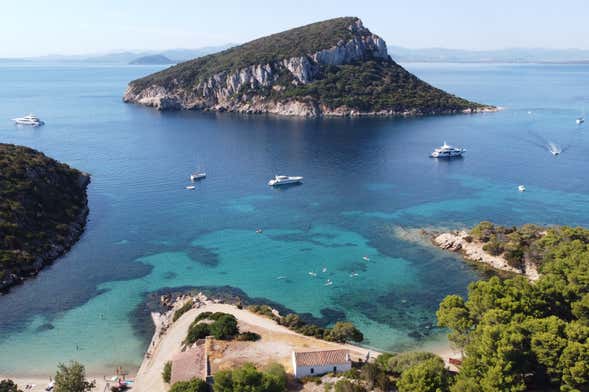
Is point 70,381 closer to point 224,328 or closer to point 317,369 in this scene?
point 224,328

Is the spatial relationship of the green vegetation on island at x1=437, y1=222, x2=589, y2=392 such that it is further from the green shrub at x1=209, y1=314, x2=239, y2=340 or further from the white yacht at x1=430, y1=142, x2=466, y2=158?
the white yacht at x1=430, y1=142, x2=466, y2=158

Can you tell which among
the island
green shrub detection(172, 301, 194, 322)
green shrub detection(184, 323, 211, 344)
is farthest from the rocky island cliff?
green shrub detection(184, 323, 211, 344)

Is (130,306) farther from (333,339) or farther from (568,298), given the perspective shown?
(568,298)

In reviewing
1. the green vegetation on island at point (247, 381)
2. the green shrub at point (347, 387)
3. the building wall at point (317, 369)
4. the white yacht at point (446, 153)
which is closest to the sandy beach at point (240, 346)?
the building wall at point (317, 369)

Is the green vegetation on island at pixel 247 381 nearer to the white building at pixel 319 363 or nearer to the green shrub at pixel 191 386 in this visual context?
the green shrub at pixel 191 386

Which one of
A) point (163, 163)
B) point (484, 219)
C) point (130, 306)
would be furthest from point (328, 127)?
point (130, 306)

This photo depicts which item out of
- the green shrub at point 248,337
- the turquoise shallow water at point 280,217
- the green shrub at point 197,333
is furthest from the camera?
the turquoise shallow water at point 280,217
